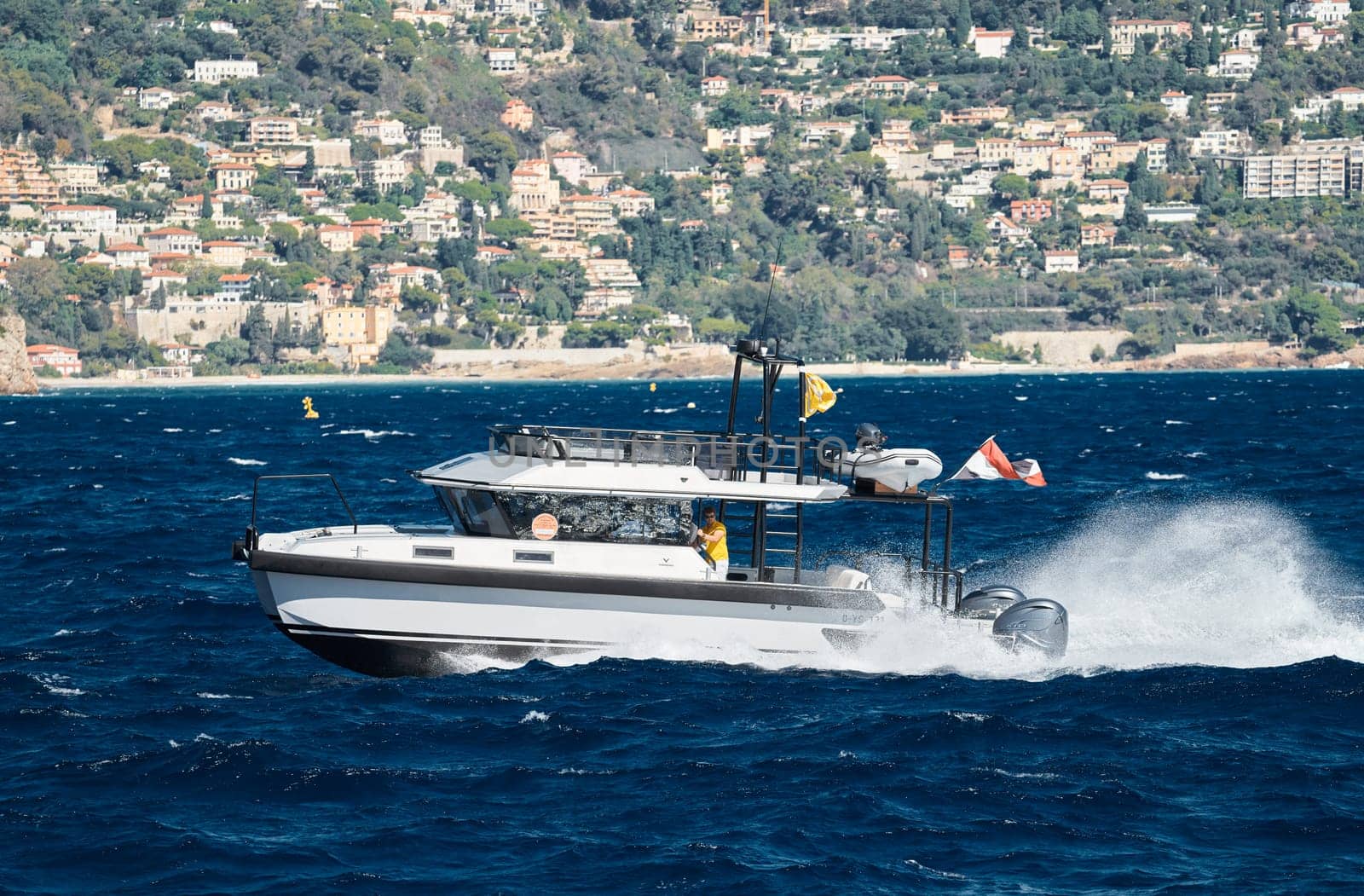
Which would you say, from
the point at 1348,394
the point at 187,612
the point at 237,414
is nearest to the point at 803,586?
the point at 187,612

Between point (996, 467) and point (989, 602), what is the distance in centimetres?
177

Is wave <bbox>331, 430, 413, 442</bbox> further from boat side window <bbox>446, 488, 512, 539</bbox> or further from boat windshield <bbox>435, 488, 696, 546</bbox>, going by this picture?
boat windshield <bbox>435, 488, 696, 546</bbox>

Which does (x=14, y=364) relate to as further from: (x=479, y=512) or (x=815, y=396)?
(x=815, y=396)

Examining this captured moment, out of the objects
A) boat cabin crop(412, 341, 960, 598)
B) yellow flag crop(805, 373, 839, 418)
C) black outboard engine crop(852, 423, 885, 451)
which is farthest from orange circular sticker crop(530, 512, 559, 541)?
black outboard engine crop(852, 423, 885, 451)

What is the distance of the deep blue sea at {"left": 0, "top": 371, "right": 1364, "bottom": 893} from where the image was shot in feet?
60.8

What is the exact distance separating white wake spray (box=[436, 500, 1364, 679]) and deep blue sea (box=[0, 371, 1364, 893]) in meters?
0.07

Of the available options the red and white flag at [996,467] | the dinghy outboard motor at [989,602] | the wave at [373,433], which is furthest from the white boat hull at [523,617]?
the wave at [373,433]

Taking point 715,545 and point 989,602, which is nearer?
point 715,545

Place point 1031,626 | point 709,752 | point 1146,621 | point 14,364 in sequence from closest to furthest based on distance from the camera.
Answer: point 709,752 → point 1031,626 → point 1146,621 → point 14,364

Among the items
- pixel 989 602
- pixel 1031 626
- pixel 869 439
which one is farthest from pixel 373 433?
pixel 1031 626

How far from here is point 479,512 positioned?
83.9ft

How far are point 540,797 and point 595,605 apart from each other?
492 centimetres

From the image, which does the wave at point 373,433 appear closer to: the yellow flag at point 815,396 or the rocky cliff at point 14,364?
the yellow flag at point 815,396

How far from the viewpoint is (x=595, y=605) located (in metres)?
25.2
